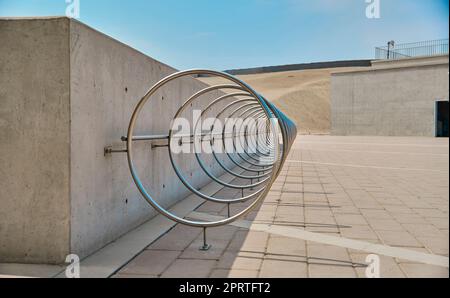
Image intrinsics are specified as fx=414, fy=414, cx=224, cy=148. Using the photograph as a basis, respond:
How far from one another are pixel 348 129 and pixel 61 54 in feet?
105

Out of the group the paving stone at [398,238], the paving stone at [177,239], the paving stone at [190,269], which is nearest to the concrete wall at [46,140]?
the paving stone at [177,239]

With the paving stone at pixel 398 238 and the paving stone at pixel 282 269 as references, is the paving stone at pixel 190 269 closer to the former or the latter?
the paving stone at pixel 282 269

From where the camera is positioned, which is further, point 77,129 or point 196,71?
point 196,71

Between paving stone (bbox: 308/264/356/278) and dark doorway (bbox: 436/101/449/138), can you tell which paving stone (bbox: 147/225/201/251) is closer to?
paving stone (bbox: 308/264/356/278)

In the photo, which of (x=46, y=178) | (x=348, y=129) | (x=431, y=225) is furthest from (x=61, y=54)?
(x=348, y=129)

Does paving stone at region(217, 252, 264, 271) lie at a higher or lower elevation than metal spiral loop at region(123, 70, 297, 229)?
lower

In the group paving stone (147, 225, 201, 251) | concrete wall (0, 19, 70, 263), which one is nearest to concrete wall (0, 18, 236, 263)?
concrete wall (0, 19, 70, 263)

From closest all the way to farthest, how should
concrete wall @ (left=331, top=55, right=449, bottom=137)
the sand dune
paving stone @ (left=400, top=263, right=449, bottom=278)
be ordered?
paving stone @ (left=400, top=263, right=449, bottom=278) → concrete wall @ (left=331, top=55, right=449, bottom=137) → the sand dune

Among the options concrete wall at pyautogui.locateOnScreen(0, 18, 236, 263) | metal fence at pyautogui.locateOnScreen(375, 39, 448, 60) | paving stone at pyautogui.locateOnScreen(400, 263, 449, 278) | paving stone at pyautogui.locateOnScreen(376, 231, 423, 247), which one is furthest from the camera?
metal fence at pyautogui.locateOnScreen(375, 39, 448, 60)

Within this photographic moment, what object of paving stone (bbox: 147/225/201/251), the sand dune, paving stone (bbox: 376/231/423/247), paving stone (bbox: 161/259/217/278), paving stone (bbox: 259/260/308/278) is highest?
the sand dune

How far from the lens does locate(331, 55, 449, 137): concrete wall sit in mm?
28906

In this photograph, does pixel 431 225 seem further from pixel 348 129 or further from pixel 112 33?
pixel 348 129

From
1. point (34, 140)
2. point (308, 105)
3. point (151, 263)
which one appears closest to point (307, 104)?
point (308, 105)

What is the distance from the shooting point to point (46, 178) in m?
2.95
